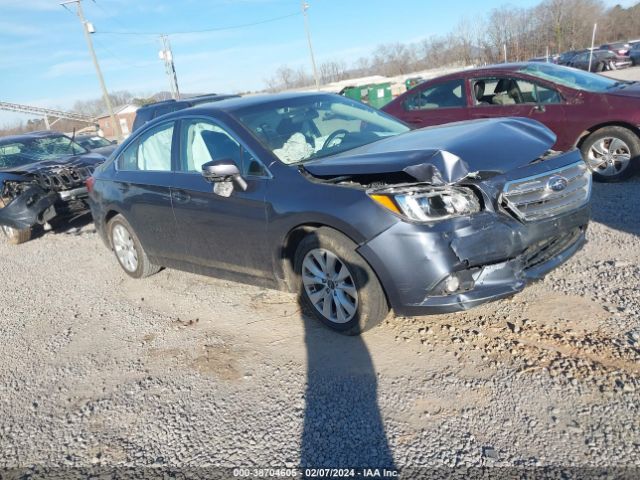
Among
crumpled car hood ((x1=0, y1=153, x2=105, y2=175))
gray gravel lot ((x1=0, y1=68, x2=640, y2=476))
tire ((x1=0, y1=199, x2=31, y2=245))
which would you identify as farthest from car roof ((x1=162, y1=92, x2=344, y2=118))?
tire ((x1=0, y1=199, x2=31, y2=245))

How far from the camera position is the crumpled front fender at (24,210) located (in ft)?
23.4

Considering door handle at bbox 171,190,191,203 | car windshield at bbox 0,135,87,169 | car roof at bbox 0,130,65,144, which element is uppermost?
car roof at bbox 0,130,65,144

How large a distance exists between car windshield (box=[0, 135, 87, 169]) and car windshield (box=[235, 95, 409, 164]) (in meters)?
6.56

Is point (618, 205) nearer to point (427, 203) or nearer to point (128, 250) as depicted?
point (427, 203)

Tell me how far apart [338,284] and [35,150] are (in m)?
8.24

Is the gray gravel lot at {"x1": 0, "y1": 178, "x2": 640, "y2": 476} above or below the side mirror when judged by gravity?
below

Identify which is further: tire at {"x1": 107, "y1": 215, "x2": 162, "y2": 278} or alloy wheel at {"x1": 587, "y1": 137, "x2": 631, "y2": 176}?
alloy wheel at {"x1": 587, "y1": 137, "x2": 631, "y2": 176}

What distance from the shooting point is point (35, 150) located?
9117 millimetres

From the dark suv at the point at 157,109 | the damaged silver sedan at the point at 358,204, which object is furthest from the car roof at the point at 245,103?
the dark suv at the point at 157,109

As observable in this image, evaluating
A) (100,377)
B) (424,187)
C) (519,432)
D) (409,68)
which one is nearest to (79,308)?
(100,377)

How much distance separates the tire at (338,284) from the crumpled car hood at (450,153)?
48 cm

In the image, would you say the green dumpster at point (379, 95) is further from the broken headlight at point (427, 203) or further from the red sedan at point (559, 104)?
the broken headlight at point (427, 203)

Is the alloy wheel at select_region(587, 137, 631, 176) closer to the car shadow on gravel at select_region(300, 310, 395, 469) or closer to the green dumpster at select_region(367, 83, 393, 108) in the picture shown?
the car shadow on gravel at select_region(300, 310, 395, 469)

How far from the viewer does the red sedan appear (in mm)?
5941
